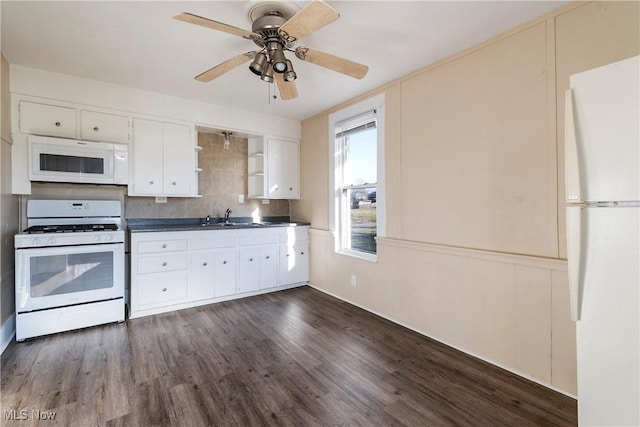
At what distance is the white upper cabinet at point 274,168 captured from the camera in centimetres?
433

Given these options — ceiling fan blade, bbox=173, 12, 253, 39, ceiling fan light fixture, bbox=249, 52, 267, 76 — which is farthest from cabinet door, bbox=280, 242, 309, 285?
ceiling fan blade, bbox=173, 12, 253, 39

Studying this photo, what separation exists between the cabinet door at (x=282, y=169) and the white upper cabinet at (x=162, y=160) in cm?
105

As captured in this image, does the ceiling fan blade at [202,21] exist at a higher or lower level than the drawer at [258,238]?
higher

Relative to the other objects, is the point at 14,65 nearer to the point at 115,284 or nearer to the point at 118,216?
the point at 118,216

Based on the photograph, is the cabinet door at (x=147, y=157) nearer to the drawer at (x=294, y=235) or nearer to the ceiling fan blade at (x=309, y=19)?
the drawer at (x=294, y=235)

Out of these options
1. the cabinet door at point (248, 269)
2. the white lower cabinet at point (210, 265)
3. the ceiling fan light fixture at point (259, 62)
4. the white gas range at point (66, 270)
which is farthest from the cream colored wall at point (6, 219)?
the ceiling fan light fixture at point (259, 62)

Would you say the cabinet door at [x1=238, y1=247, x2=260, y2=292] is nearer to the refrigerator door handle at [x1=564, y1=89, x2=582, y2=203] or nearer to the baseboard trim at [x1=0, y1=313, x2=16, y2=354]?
the baseboard trim at [x1=0, y1=313, x2=16, y2=354]

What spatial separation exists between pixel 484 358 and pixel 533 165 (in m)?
1.52

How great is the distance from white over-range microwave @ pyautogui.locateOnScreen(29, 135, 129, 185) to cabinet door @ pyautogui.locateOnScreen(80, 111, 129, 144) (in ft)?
0.49

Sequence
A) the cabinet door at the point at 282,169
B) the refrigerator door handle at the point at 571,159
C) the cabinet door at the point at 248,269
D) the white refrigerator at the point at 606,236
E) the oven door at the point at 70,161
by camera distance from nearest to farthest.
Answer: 1. the white refrigerator at the point at 606,236
2. the refrigerator door handle at the point at 571,159
3. the oven door at the point at 70,161
4. the cabinet door at the point at 248,269
5. the cabinet door at the point at 282,169

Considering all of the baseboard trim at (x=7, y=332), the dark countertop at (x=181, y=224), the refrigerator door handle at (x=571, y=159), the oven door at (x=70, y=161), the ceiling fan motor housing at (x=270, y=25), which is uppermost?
the ceiling fan motor housing at (x=270, y=25)

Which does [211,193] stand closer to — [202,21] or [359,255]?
[359,255]

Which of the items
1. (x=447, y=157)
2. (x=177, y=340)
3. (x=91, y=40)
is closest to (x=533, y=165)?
(x=447, y=157)

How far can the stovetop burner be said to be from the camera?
284cm
